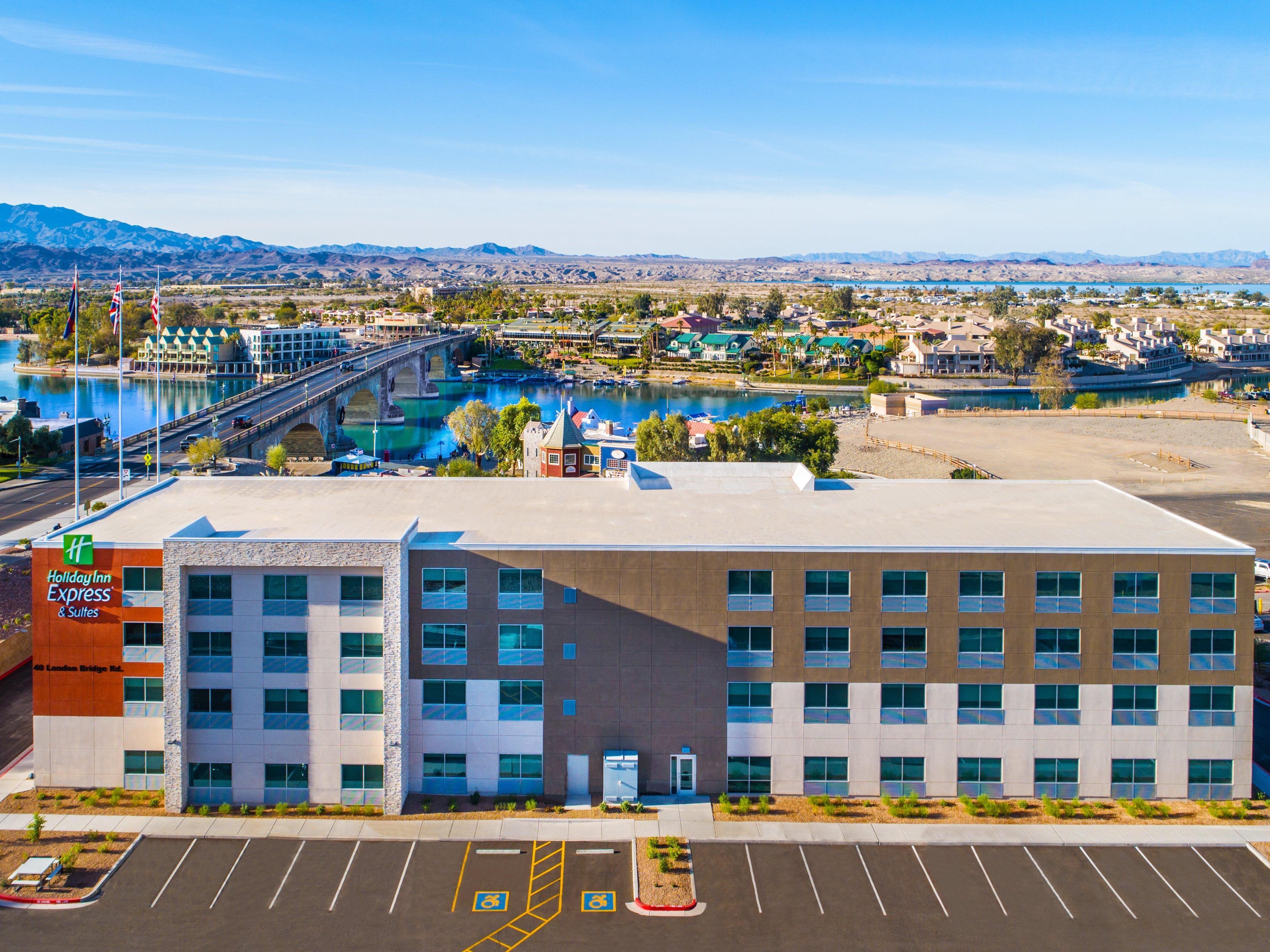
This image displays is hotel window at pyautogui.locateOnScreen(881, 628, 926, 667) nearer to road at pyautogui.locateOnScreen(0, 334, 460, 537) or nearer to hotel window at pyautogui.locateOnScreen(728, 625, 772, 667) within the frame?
hotel window at pyautogui.locateOnScreen(728, 625, 772, 667)

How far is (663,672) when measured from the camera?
29062 millimetres

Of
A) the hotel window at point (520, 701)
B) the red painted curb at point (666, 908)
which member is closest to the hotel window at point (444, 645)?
the hotel window at point (520, 701)

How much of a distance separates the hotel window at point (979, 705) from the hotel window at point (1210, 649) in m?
5.50

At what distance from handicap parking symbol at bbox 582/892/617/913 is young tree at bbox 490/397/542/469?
2538 inches

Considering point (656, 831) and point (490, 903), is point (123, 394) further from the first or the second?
point (490, 903)

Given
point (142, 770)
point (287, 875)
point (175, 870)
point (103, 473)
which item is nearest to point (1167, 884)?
point (287, 875)

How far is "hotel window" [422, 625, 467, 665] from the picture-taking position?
95.4 feet

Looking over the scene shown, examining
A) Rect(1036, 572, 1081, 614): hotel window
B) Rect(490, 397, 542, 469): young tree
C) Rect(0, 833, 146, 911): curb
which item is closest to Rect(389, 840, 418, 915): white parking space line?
Rect(0, 833, 146, 911): curb

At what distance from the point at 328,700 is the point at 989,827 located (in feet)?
58.8

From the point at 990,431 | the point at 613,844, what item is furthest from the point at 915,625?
the point at 990,431

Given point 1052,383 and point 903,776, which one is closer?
point 903,776

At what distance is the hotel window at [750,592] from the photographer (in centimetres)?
2900

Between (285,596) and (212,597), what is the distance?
6.56 ft

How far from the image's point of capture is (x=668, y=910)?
23.6 meters
